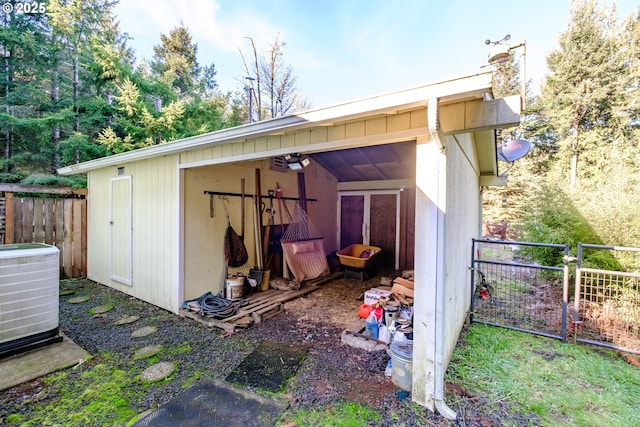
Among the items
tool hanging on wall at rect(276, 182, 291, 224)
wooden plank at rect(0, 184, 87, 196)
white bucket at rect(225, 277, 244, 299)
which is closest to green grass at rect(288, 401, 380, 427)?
white bucket at rect(225, 277, 244, 299)

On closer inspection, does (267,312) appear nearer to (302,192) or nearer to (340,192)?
(302,192)

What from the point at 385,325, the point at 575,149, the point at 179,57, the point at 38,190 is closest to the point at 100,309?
the point at 38,190

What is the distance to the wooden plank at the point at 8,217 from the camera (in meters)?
4.66

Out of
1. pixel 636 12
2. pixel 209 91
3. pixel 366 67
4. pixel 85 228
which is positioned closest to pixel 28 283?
pixel 85 228

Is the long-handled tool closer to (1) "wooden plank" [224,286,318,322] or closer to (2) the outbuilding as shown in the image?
(2) the outbuilding

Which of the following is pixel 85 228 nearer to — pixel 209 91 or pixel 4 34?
pixel 4 34

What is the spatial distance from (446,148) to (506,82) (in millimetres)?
17855

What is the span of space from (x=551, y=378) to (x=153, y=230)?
4.91m

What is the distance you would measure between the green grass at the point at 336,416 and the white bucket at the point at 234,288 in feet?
7.91

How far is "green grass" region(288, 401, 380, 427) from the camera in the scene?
1.86m

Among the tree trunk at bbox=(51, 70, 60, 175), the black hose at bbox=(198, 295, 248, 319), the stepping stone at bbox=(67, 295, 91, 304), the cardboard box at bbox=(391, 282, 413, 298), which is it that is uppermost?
the tree trunk at bbox=(51, 70, 60, 175)

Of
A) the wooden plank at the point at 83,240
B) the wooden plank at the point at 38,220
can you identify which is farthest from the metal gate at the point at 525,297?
the wooden plank at the point at 38,220

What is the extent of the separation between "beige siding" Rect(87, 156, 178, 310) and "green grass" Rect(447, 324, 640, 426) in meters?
3.62

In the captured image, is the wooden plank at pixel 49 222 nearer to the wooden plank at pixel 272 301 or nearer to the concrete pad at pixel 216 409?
the wooden plank at pixel 272 301
